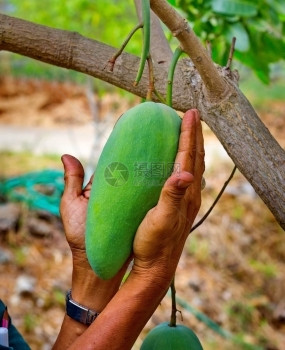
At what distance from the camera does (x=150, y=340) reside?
1011mm

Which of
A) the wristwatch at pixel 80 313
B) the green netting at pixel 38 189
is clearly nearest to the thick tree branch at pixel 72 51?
the wristwatch at pixel 80 313

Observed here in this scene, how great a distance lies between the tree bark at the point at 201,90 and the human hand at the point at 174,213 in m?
0.07

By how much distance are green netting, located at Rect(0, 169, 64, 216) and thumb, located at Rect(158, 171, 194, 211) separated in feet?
7.26

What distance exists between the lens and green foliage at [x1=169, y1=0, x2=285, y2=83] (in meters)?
1.46

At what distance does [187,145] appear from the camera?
840 mm

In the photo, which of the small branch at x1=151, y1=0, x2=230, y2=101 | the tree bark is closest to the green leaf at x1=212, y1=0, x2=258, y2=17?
the tree bark

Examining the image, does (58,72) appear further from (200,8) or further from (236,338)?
(200,8)

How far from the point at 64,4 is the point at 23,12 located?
1127 mm

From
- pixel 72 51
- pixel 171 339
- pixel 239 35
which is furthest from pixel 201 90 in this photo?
pixel 239 35

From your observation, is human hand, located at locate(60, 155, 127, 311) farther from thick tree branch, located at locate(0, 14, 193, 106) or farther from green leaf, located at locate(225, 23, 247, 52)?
green leaf, located at locate(225, 23, 247, 52)

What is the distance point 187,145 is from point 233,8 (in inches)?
27.6

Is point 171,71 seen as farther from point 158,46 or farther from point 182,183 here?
point 158,46

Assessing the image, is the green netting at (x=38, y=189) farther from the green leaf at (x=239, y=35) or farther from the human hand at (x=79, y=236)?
the human hand at (x=79, y=236)

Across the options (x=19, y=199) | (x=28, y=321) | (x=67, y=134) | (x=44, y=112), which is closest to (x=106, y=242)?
(x=28, y=321)
